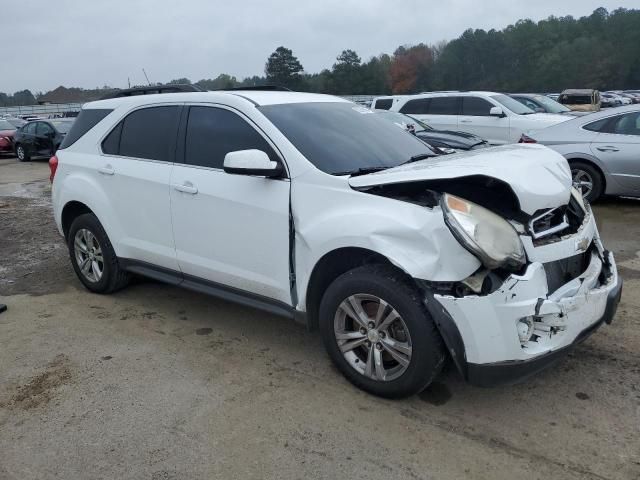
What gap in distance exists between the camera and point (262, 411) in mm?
3215

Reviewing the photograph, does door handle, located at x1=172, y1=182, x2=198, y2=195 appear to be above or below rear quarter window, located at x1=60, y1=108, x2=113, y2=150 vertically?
below

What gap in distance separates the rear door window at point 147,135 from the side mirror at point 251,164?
0.97m

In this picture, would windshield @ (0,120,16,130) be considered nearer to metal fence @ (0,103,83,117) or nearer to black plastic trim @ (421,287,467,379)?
metal fence @ (0,103,83,117)

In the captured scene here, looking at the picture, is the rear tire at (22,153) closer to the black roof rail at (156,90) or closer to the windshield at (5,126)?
the windshield at (5,126)

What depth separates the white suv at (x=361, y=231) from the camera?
2832 millimetres

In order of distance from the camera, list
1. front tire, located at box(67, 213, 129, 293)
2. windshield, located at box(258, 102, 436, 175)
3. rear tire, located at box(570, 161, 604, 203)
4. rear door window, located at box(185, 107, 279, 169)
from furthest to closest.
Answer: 1. rear tire, located at box(570, 161, 604, 203)
2. front tire, located at box(67, 213, 129, 293)
3. rear door window, located at box(185, 107, 279, 169)
4. windshield, located at box(258, 102, 436, 175)

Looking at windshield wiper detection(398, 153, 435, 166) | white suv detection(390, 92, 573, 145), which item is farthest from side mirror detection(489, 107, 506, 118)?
windshield wiper detection(398, 153, 435, 166)

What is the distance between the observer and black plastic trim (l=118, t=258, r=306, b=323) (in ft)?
12.1

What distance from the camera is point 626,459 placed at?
105 inches

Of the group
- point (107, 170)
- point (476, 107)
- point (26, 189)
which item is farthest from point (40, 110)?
point (107, 170)

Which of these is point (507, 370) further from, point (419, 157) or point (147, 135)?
point (147, 135)

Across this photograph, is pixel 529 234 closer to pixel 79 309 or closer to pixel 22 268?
pixel 79 309

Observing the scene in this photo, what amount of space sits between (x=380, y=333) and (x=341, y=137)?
4.74 feet

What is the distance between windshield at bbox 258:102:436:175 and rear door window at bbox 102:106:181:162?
0.89m
